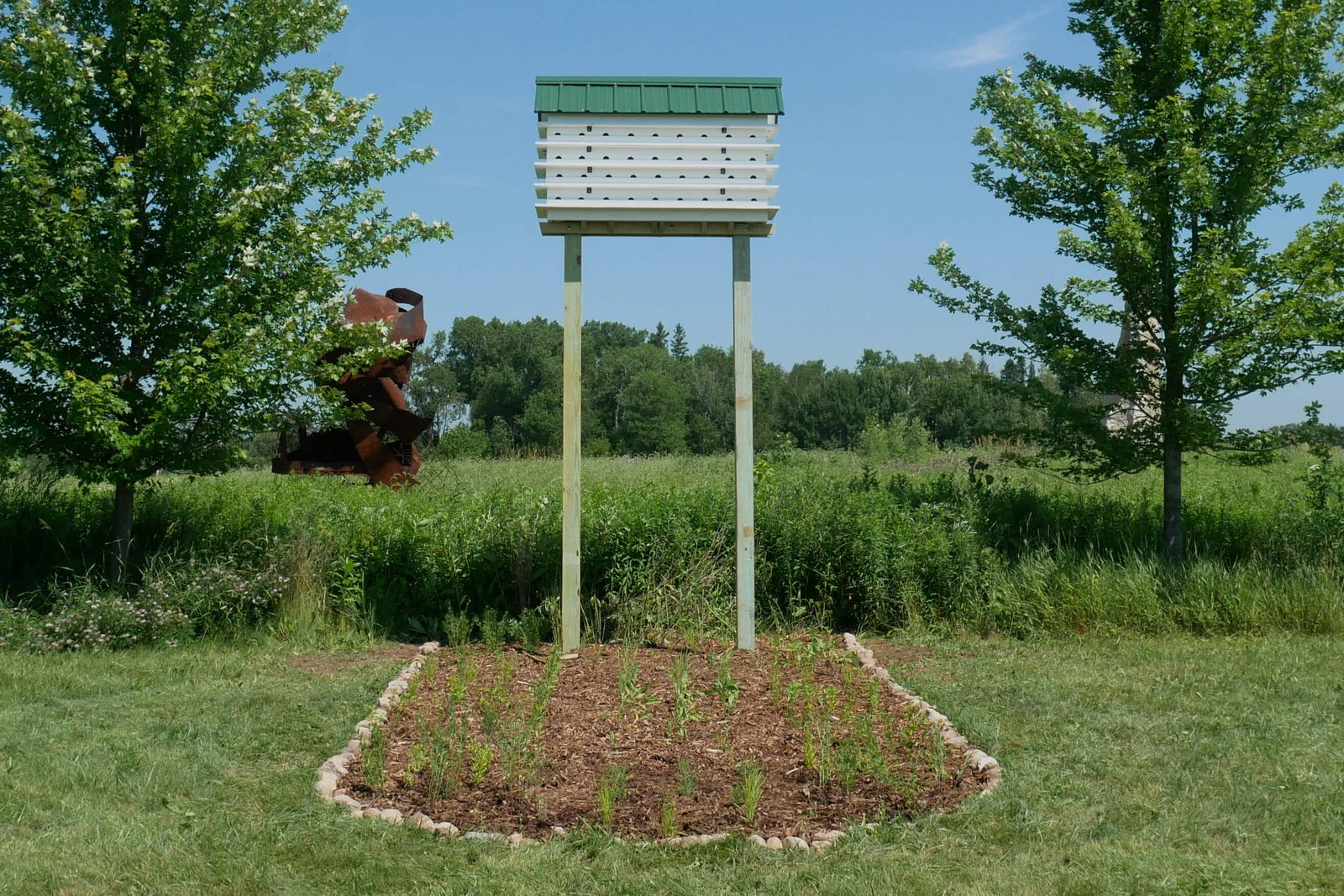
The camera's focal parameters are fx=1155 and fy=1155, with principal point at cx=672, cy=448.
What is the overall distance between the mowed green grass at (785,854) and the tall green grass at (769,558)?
1211 mm

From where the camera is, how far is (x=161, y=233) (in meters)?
8.70

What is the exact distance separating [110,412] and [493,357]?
49273 mm

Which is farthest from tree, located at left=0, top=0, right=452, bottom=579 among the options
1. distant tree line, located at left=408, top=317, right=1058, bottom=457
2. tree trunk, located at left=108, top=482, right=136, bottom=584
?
distant tree line, located at left=408, top=317, right=1058, bottom=457

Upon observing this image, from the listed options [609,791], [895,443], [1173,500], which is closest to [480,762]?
[609,791]

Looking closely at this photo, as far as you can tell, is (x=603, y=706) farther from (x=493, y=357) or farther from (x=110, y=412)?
(x=493, y=357)

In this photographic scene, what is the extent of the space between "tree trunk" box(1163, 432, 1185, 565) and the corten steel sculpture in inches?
367

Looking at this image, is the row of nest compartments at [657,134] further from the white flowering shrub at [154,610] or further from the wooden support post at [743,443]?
the white flowering shrub at [154,610]

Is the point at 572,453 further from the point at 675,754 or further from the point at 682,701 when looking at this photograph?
the point at 675,754

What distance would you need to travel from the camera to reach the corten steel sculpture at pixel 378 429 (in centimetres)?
1527

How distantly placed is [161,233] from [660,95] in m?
3.99

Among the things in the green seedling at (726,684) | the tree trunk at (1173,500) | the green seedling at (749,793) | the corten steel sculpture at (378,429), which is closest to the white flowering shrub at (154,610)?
the green seedling at (726,684)

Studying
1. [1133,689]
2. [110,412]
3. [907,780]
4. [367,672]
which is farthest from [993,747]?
[110,412]

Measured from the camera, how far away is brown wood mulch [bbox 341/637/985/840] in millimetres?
4578

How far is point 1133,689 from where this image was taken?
6602mm
